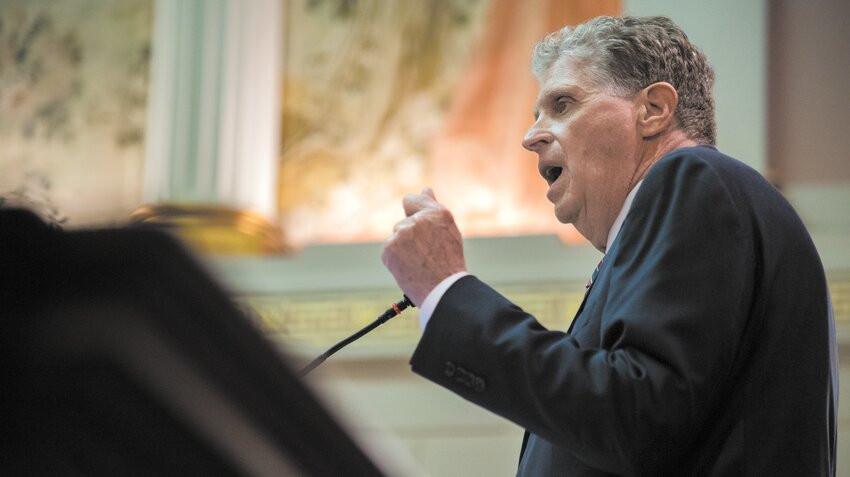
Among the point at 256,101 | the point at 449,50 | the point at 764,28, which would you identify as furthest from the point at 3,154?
the point at 764,28

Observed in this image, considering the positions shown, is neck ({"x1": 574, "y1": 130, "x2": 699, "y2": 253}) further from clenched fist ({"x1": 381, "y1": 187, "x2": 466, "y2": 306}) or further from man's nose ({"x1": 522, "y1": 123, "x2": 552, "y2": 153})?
clenched fist ({"x1": 381, "y1": 187, "x2": 466, "y2": 306})

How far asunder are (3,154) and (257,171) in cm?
166

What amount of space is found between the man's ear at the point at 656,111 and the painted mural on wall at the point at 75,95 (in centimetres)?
471

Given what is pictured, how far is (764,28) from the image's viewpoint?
17.6 feet

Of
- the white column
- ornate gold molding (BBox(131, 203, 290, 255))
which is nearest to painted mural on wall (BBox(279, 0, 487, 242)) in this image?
the white column

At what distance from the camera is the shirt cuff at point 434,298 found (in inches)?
73.4

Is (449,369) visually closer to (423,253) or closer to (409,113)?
(423,253)

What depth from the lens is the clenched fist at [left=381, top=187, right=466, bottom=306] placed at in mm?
1916

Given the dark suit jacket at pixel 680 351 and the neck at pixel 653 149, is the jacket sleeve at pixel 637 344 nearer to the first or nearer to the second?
the dark suit jacket at pixel 680 351

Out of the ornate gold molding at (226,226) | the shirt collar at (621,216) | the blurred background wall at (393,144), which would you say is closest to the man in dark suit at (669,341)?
the shirt collar at (621,216)

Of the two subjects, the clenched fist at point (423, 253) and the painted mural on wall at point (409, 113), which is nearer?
the clenched fist at point (423, 253)

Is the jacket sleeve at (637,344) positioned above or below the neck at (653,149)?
below

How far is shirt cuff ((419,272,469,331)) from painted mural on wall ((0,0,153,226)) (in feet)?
16.1

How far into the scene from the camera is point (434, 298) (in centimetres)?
188
